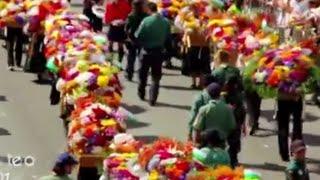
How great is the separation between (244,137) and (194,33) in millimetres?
3564

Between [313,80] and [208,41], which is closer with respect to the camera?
[313,80]

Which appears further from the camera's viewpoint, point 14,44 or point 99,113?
point 14,44

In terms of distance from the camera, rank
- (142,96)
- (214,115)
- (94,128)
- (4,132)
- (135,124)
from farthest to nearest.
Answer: (142,96), (135,124), (4,132), (214,115), (94,128)

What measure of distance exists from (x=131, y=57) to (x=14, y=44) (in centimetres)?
282

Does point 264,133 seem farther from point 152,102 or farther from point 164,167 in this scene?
point 164,167

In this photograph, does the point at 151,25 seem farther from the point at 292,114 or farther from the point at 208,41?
the point at 292,114

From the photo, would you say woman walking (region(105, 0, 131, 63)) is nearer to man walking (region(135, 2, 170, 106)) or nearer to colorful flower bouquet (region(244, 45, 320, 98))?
man walking (region(135, 2, 170, 106))

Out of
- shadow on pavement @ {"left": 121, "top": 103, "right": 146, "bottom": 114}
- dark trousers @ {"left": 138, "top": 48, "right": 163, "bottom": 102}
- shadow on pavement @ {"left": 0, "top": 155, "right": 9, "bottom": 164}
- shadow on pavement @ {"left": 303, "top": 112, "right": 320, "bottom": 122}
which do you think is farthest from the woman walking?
shadow on pavement @ {"left": 0, "top": 155, "right": 9, "bottom": 164}

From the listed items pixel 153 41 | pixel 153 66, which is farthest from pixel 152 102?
pixel 153 41

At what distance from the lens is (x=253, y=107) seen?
19.5m

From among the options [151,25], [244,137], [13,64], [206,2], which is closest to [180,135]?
[244,137]

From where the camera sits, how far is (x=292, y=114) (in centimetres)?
1827

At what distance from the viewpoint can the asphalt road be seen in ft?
58.6

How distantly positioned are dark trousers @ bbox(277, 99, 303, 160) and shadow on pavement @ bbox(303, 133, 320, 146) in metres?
1.19
